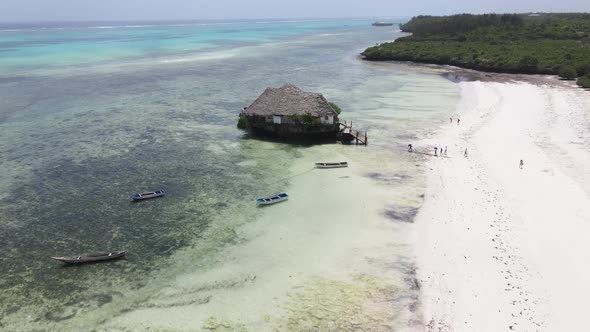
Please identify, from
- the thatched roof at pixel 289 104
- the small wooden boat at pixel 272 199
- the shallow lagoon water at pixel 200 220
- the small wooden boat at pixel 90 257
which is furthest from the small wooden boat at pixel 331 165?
the small wooden boat at pixel 90 257

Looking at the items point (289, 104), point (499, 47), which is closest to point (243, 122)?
point (289, 104)

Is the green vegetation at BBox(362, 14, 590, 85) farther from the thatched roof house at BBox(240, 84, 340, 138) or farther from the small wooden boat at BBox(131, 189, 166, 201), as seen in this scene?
the small wooden boat at BBox(131, 189, 166, 201)

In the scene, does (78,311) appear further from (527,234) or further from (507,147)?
(507,147)

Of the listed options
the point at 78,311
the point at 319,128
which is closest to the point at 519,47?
the point at 319,128

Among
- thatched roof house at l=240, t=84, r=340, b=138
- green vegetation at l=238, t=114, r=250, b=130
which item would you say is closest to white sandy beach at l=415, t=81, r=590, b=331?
thatched roof house at l=240, t=84, r=340, b=138

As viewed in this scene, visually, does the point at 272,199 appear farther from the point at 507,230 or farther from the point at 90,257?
the point at 507,230
